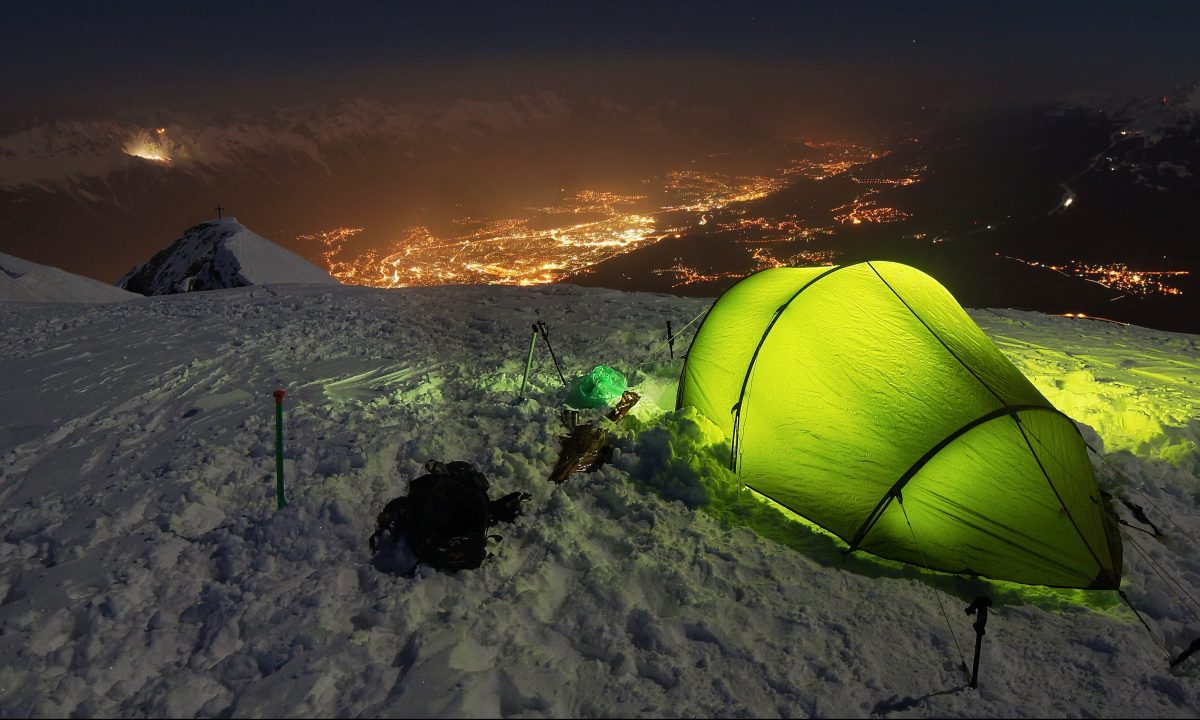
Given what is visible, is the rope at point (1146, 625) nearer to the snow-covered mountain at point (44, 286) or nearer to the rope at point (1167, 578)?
the rope at point (1167, 578)

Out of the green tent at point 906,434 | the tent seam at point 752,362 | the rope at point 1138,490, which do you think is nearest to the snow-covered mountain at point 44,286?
the tent seam at point 752,362

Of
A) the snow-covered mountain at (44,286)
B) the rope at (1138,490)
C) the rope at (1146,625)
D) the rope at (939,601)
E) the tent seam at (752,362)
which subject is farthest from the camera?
the snow-covered mountain at (44,286)

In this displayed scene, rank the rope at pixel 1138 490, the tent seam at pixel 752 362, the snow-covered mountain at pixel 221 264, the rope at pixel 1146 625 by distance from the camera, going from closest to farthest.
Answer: the rope at pixel 1146 625
the rope at pixel 1138 490
the tent seam at pixel 752 362
the snow-covered mountain at pixel 221 264

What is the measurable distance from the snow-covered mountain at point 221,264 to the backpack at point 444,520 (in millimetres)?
22880

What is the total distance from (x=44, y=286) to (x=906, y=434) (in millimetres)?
26245

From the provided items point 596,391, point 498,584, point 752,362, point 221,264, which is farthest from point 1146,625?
point 221,264

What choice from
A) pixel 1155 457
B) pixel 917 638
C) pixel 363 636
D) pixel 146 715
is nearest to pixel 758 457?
pixel 917 638

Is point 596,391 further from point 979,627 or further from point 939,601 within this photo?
point 979,627

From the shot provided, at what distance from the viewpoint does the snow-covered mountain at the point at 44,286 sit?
62.3 feet

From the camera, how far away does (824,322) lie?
21.7 feet

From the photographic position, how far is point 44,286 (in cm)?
→ 1984

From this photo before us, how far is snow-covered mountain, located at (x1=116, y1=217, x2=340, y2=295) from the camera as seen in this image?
1005 inches

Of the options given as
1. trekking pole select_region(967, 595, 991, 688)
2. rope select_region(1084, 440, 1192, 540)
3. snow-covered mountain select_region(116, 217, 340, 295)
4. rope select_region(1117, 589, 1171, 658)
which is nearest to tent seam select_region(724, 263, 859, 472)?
trekking pole select_region(967, 595, 991, 688)

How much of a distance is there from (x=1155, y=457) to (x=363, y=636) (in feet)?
28.5
